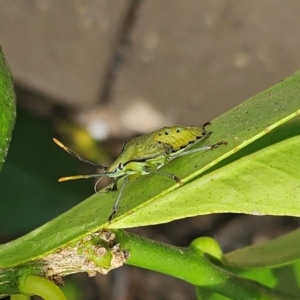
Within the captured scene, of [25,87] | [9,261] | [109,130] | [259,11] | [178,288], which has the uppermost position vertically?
[259,11]

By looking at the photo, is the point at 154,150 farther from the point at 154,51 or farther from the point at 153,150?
the point at 154,51

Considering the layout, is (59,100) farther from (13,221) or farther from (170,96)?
(13,221)

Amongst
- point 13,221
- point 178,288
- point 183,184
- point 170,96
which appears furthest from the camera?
point 170,96

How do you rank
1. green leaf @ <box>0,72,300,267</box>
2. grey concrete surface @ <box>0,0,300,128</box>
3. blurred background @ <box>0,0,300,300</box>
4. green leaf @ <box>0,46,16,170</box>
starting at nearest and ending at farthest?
green leaf @ <box>0,72,300,267</box>, green leaf @ <box>0,46,16,170</box>, blurred background @ <box>0,0,300,300</box>, grey concrete surface @ <box>0,0,300,128</box>

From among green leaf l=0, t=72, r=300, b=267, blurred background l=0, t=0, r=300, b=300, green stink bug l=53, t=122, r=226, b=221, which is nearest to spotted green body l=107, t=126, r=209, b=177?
green stink bug l=53, t=122, r=226, b=221

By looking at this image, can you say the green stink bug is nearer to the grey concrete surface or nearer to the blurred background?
the blurred background

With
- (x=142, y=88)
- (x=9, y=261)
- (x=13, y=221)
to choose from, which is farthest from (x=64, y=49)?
(x=9, y=261)

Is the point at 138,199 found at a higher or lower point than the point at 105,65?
lower
